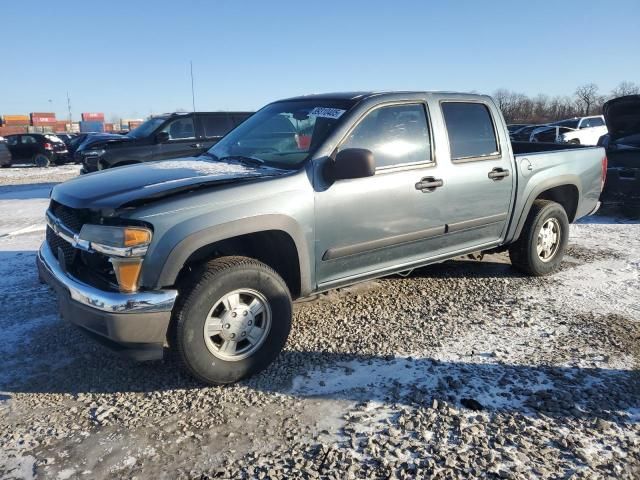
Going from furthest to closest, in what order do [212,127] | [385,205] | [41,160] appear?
[41,160] → [212,127] → [385,205]

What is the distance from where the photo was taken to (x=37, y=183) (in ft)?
48.8

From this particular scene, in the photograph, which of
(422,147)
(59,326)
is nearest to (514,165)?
(422,147)

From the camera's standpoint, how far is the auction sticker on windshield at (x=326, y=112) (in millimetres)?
3744

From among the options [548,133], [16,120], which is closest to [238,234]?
[548,133]

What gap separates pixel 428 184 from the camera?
3.96 metres

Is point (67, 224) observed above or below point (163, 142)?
below

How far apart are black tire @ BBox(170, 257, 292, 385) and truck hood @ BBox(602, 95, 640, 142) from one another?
7.58m

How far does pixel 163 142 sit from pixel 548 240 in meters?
7.57

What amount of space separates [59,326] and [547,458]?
360 centimetres

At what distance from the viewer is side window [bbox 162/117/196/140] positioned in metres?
10.2

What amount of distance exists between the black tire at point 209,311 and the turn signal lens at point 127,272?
0.95 ft

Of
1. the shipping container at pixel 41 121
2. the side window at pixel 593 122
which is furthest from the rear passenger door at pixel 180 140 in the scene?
the shipping container at pixel 41 121

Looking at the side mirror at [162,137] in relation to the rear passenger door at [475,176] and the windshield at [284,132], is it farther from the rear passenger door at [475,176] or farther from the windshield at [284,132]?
the rear passenger door at [475,176]

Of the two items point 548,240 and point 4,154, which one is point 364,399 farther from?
point 4,154
